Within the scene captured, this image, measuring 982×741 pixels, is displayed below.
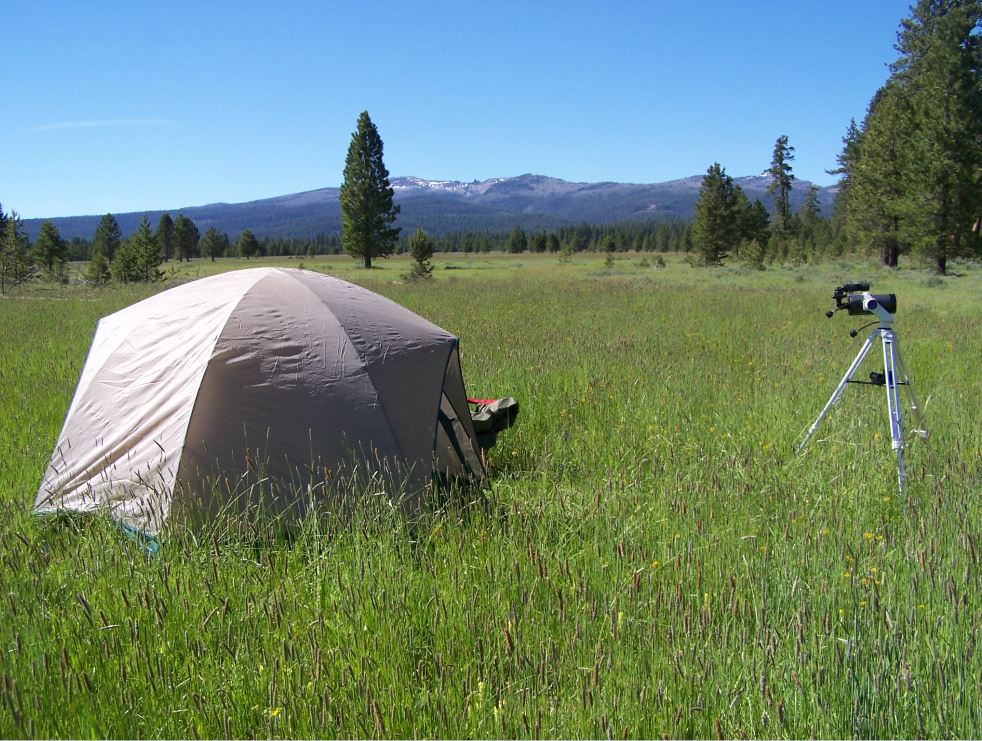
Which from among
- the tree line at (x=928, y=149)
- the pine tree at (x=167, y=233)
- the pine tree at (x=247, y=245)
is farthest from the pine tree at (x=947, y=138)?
the pine tree at (x=247, y=245)

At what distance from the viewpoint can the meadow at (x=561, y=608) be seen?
2402 mm

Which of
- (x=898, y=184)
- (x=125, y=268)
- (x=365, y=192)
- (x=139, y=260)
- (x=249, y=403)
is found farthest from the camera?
(x=365, y=192)

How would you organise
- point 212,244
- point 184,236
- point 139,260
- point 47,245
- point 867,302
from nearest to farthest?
point 867,302
point 139,260
point 47,245
point 184,236
point 212,244

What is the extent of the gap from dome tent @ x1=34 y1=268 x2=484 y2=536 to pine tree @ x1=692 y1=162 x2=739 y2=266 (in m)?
54.1

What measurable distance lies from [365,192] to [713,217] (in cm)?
2888

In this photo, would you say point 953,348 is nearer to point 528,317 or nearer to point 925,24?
point 528,317

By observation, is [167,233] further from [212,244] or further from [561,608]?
[561,608]

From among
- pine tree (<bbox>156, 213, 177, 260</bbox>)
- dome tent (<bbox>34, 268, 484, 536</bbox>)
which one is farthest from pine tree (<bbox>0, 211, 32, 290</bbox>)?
pine tree (<bbox>156, 213, 177, 260</bbox>)

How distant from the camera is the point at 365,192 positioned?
60.0 metres

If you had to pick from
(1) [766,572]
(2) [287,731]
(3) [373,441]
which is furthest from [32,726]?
(1) [766,572]

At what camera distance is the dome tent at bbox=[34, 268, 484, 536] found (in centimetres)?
438

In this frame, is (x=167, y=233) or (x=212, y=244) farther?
(x=212, y=244)

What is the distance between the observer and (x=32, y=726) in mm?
2346

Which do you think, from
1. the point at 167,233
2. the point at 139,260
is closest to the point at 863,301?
the point at 139,260
